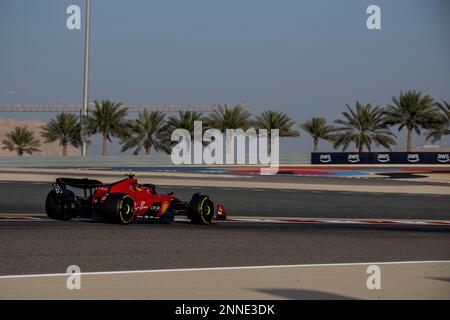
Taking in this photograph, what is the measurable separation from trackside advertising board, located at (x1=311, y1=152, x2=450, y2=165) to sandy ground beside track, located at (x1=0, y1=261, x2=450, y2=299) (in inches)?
2429

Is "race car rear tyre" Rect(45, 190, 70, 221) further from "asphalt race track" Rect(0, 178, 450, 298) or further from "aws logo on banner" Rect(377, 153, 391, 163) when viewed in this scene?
"aws logo on banner" Rect(377, 153, 391, 163)

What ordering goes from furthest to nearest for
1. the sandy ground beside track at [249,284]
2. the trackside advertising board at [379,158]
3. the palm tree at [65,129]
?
the palm tree at [65,129] → the trackside advertising board at [379,158] → the sandy ground beside track at [249,284]

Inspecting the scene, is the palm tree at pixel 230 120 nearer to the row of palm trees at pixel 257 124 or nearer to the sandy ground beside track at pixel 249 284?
the row of palm trees at pixel 257 124

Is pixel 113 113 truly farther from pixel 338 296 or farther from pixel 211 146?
pixel 338 296

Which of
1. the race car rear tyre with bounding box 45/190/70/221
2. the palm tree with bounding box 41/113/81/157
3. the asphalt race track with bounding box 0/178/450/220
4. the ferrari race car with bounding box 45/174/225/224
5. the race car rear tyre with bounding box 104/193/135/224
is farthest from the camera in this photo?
the palm tree with bounding box 41/113/81/157

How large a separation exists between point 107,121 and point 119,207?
69810 mm

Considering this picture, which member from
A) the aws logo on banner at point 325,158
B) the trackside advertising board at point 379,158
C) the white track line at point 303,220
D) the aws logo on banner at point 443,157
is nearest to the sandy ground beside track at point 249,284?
the white track line at point 303,220

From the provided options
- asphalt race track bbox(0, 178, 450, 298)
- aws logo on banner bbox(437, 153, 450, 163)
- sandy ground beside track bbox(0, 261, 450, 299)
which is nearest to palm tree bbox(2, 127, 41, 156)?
aws logo on banner bbox(437, 153, 450, 163)

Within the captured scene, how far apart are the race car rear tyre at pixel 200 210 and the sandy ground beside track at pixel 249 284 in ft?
24.0

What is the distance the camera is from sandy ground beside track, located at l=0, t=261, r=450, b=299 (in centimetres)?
888

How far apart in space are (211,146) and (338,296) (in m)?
73.7

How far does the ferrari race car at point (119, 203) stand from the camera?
17562mm

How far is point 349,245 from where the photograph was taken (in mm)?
14656
